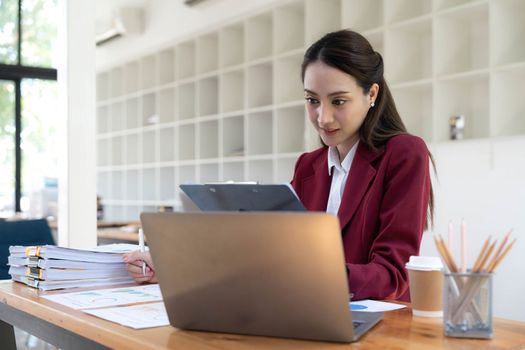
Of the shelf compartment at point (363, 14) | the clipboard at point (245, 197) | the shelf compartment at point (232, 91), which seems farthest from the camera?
the shelf compartment at point (232, 91)

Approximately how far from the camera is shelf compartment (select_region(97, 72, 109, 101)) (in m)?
8.21

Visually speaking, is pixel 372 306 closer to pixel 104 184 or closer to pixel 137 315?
pixel 137 315

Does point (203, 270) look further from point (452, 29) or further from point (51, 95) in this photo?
point (51, 95)

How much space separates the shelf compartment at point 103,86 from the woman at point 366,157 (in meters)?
6.60

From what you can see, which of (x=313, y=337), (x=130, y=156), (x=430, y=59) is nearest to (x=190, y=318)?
(x=313, y=337)

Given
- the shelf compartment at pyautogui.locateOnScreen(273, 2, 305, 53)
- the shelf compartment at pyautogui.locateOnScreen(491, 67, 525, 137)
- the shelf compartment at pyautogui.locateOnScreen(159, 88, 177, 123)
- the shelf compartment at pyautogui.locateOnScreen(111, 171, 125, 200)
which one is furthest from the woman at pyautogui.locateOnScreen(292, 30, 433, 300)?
the shelf compartment at pyautogui.locateOnScreen(111, 171, 125, 200)

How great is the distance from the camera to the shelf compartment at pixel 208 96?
662 centimetres

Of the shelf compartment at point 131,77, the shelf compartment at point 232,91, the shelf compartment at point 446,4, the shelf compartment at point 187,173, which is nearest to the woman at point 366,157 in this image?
the shelf compartment at point 446,4

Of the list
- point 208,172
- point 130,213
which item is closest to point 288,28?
point 208,172

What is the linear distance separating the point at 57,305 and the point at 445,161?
3322 mm

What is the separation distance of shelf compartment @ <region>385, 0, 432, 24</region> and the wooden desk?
3521mm

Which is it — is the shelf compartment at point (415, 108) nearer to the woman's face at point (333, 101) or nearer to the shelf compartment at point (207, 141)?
the shelf compartment at point (207, 141)

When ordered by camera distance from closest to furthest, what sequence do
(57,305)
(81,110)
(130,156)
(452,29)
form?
(57,305) < (81,110) < (452,29) < (130,156)

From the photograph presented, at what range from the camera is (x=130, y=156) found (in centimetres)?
776
